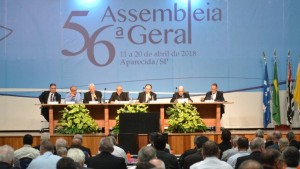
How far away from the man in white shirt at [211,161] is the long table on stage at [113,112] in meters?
6.83

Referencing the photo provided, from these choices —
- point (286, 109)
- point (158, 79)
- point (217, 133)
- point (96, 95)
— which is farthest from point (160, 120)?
point (286, 109)

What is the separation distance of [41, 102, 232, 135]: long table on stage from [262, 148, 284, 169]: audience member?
7.75 meters

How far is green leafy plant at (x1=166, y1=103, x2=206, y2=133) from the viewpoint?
485 inches

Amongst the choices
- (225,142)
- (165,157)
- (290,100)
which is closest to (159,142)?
(165,157)

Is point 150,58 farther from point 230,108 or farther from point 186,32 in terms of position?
point 230,108

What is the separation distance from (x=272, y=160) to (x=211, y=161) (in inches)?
39.0

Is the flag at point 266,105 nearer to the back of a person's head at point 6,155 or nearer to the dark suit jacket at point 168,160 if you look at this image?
the dark suit jacket at point 168,160

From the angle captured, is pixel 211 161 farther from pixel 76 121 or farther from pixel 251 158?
pixel 76 121

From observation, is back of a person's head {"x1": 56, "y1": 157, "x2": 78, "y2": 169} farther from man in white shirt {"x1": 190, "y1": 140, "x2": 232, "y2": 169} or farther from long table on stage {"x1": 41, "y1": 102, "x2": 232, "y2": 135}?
long table on stage {"x1": 41, "y1": 102, "x2": 232, "y2": 135}

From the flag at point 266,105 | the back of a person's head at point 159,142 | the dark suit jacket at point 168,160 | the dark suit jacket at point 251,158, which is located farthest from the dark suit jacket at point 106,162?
the flag at point 266,105

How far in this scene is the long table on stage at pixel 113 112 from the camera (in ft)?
42.8

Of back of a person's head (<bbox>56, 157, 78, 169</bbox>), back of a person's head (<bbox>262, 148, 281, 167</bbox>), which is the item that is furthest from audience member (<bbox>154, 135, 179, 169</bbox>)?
back of a person's head (<bbox>56, 157, 78, 169</bbox>)

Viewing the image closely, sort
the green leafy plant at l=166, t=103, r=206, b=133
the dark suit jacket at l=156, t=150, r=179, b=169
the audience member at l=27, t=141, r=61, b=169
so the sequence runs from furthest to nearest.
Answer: the green leafy plant at l=166, t=103, r=206, b=133
the dark suit jacket at l=156, t=150, r=179, b=169
the audience member at l=27, t=141, r=61, b=169

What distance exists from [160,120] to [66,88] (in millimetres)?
4342
